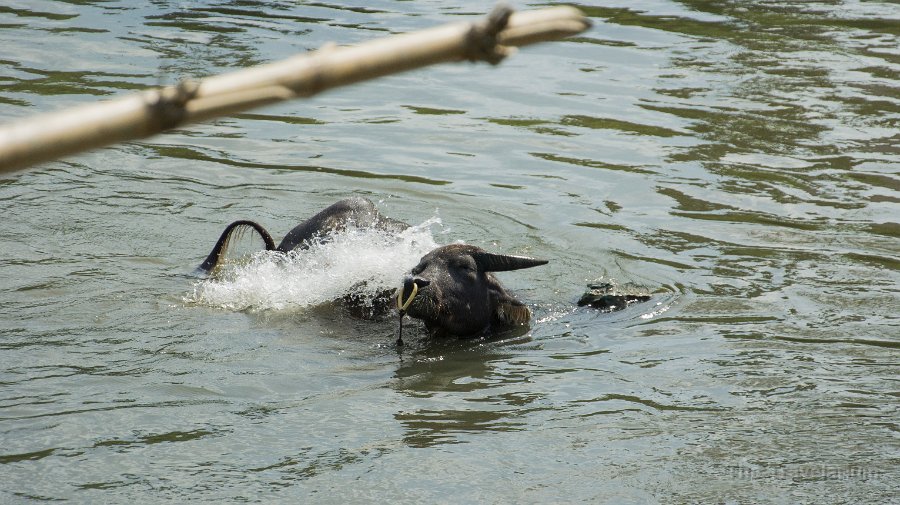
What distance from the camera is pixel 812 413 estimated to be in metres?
5.77

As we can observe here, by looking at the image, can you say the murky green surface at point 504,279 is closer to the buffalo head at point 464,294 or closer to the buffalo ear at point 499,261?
the buffalo head at point 464,294

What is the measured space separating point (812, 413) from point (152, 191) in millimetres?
6022

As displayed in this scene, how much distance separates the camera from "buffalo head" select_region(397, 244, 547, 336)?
689 centimetres

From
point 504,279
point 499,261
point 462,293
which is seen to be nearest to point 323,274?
point 462,293

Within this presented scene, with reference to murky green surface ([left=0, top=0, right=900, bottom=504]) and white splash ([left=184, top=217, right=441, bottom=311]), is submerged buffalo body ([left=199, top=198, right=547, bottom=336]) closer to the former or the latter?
murky green surface ([left=0, top=0, right=900, bottom=504])

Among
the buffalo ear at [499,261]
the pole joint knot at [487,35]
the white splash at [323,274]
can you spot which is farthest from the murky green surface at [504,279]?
the pole joint knot at [487,35]

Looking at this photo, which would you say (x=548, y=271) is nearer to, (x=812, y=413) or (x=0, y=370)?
(x=812, y=413)

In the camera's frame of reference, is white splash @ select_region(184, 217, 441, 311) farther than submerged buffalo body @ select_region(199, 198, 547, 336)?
Yes

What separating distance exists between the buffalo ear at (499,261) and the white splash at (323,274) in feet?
1.77

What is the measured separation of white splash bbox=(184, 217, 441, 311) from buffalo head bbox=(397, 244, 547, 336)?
46 cm

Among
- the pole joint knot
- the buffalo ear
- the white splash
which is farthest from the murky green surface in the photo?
the pole joint knot

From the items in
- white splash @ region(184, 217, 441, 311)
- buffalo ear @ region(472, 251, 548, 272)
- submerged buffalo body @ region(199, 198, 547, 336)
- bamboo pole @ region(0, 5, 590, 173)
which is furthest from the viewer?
white splash @ region(184, 217, 441, 311)

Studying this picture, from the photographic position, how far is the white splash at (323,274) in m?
7.52

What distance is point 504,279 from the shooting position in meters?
8.37
